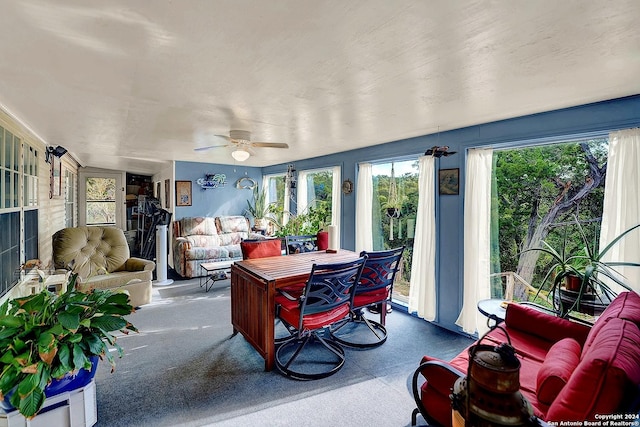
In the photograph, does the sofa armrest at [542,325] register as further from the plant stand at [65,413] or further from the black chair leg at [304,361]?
the plant stand at [65,413]

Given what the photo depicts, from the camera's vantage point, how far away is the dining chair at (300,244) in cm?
416

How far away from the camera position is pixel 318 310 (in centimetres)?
266

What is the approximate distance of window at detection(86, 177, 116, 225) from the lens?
8.76 meters

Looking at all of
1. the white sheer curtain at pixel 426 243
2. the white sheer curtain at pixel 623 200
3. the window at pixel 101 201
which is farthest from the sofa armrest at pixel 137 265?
the window at pixel 101 201

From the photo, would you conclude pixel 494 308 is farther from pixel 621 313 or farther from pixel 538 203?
pixel 538 203

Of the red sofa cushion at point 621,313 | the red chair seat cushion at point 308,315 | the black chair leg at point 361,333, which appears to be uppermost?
the red sofa cushion at point 621,313

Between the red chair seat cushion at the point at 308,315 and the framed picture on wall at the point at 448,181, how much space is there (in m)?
1.85

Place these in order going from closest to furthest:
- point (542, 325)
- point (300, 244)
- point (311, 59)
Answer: point (311, 59)
point (542, 325)
point (300, 244)

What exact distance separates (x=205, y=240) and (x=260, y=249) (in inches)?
129

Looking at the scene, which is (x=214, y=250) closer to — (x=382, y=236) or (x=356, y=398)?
(x=382, y=236)

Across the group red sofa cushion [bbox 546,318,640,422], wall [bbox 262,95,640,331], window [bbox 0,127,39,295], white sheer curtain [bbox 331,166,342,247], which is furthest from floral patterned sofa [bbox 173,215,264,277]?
red sofa cushion [bbox 546,318,640,422]

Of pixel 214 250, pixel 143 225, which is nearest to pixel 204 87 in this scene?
pixel 214 250

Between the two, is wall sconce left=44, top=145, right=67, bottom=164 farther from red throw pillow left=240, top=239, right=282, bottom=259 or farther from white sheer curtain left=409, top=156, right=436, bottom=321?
white sheer curtain left=409, top=156, right=436, bottom=321

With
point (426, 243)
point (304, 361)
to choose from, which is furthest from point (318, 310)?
point (426, 243)
